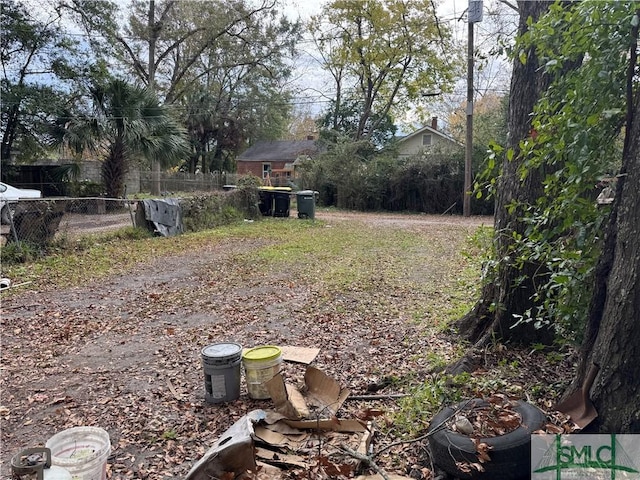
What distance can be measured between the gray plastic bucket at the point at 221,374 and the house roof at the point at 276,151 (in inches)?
1403

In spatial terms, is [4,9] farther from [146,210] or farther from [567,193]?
[567,193]

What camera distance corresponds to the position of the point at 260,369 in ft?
10.5

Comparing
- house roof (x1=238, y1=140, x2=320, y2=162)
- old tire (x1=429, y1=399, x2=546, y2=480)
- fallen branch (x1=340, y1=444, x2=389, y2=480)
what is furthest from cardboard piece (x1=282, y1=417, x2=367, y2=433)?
house roof (x1=238, y1=140, x2=320, y2=162)

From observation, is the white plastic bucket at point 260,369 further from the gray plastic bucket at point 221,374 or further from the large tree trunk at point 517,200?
the large tree trunk at point 517,200

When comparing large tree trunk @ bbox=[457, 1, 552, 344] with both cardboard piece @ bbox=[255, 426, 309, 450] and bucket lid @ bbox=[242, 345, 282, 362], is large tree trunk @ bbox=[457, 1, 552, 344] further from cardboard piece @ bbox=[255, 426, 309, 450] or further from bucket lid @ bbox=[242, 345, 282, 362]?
cardboard piece @ bbox=[255, 426, 309, 450]

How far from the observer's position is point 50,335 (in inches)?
187

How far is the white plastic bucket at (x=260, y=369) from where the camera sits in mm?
3209

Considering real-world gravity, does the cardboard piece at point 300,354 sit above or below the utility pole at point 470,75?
below

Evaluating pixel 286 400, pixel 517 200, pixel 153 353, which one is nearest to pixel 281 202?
pixel 153 353

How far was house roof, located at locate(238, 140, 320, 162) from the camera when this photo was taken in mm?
38969

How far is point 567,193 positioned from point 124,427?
10.1ft

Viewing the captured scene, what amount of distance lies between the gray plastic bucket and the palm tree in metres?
12.0

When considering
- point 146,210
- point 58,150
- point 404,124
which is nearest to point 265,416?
point 146,210

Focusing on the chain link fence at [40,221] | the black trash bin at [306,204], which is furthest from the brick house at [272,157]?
the chain link fence at [40,221]
